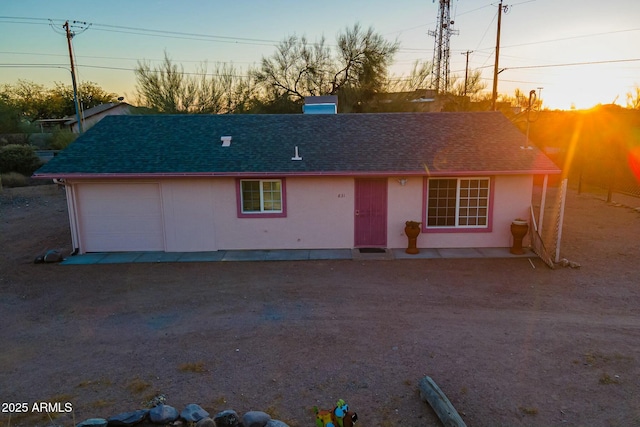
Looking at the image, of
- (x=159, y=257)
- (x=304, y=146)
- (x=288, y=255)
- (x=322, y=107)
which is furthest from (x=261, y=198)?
(x=322, y=107)

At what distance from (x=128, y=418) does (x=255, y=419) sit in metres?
1.47

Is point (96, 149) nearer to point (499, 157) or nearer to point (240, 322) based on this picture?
point (240, 322)

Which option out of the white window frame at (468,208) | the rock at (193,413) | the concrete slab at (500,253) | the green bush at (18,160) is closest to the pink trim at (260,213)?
the white window frame at (468,208)

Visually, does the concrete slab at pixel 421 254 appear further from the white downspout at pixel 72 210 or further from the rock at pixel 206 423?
the white downspout at pixel 72 210

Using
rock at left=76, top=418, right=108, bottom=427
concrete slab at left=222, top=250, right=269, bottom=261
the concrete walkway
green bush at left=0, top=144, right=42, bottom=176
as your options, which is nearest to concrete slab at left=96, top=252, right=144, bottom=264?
the concrete walkway

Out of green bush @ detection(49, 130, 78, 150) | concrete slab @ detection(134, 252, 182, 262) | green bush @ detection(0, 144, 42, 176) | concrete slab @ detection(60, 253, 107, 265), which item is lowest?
concrete slab @ detection(60, 253, 107, 265)

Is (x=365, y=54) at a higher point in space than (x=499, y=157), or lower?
higher

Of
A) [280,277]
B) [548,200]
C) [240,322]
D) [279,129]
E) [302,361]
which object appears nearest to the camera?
[302,361]

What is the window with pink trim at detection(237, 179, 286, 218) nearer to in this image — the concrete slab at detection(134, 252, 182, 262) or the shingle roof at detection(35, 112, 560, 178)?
the shingle roof at detection(35, 112, 560, 178)

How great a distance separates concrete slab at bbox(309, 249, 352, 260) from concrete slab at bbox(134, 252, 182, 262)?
401 centimetres

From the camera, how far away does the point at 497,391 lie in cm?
531

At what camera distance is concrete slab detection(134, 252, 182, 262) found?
11633mm

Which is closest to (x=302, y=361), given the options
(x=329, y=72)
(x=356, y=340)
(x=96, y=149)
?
(x=356, y=340)

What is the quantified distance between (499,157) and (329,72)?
2389 cm
